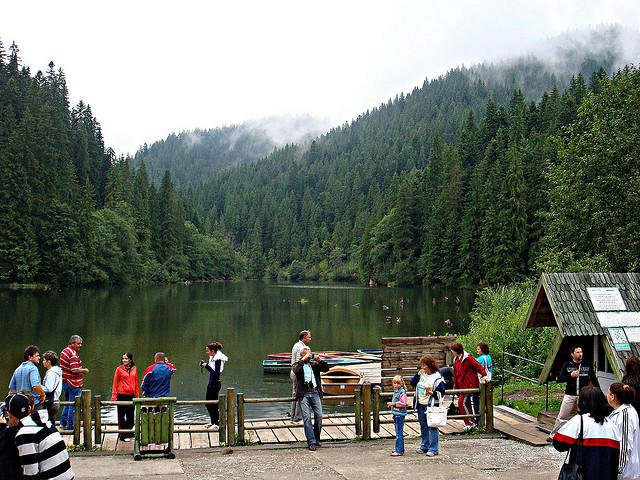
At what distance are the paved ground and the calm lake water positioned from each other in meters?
10.9

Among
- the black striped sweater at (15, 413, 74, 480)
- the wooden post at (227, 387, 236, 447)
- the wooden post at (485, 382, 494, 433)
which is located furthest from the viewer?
the wooden post at (485, 382, 494, 433)

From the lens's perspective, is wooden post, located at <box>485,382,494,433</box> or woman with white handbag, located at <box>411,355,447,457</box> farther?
wooden post, located at <box>485,382,494,433</box>

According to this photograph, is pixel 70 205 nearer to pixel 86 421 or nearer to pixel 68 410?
pixel 68 410

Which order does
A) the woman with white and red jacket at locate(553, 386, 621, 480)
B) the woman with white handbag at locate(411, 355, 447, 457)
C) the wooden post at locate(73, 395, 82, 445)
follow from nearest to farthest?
the woman with white and red jacket at locate(553, 386, 621, 480)
the woman with white handbag at locate(411, 355, 447, 457)
the wooden post at locate(73, 395, 82, 445)

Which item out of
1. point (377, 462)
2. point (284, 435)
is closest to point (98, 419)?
point (284, 435)

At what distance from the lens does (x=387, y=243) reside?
103750 mm

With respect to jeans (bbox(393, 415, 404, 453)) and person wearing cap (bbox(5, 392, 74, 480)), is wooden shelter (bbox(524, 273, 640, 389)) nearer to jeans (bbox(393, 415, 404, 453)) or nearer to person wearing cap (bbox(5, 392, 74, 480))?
jeans (bbox(393, 415, 404, 453))

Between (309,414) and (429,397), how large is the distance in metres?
2.31

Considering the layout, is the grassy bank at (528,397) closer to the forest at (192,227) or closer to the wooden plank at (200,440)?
the wooden plank at (200,440)

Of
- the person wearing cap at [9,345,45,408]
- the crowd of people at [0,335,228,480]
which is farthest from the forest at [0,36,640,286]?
the person wearing cap at [9,345,45,408]

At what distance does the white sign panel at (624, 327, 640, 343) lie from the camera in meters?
10.9

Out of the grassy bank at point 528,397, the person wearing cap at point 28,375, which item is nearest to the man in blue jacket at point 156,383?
the person wearing cap at point 28,375

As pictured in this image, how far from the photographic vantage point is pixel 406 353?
63.8 feet

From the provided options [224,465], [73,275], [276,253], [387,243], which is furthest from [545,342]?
[276,253]
